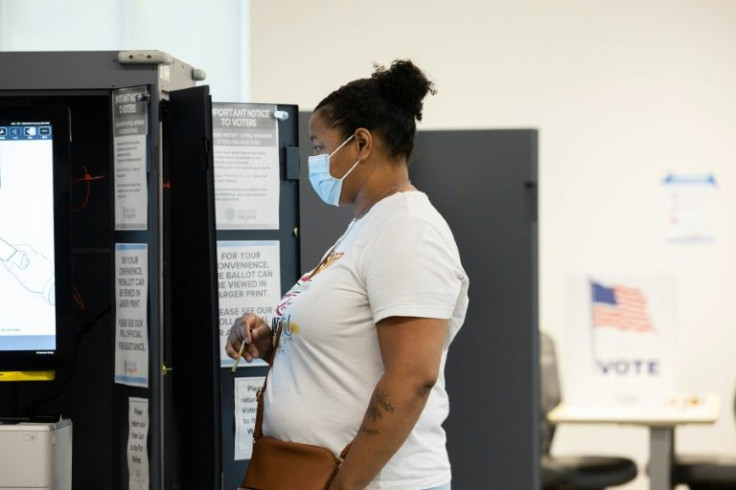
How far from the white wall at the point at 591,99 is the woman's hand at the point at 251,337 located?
3045mm

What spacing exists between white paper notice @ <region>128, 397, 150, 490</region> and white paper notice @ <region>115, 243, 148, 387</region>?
0.04 m

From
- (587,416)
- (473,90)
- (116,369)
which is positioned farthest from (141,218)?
(473,90)

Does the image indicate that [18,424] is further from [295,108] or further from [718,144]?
[718,144]

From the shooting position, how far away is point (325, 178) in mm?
1676

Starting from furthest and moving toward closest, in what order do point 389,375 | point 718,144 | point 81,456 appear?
point 718,144
point 81,456
point 389,375

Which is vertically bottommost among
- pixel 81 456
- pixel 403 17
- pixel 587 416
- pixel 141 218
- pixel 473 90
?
pixel 587 416

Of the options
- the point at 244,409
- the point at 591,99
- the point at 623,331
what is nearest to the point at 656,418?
the point at 623,331

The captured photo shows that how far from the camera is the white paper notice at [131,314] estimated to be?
5.86 ft

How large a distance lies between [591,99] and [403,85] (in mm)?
3206

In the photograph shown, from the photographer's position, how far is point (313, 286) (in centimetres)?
157

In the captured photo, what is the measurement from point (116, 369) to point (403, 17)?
126 inches

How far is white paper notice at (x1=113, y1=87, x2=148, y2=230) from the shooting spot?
1.79 m

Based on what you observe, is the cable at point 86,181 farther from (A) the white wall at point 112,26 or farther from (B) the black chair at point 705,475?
(B) the black chair at point 705,475

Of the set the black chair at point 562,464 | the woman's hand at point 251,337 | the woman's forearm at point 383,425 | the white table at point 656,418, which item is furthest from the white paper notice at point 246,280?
the black chair at point 562,464
